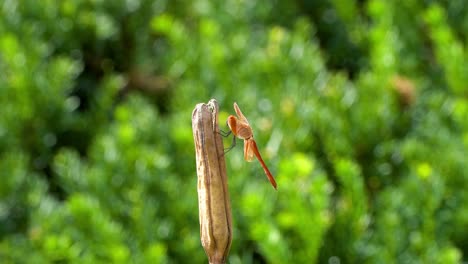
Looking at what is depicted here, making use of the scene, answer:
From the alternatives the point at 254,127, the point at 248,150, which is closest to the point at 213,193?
the point at 248,150

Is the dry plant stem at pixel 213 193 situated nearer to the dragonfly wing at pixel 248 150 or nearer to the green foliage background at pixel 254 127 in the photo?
the dragonfly wing at pixel 248 150

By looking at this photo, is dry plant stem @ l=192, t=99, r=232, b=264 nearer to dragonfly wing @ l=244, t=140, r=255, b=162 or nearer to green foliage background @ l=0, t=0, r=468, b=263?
dragonfly wing @ l=244, t=140, r=255, b=162

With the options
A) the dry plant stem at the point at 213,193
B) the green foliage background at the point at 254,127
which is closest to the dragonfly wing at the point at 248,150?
the dry plant stem at the point at 213,193

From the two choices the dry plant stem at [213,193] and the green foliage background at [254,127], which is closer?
the dry plant stem at [213,193]

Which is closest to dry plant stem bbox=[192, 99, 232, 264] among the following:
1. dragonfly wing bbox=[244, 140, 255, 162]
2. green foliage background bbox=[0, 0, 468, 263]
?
dragonfly wing bbox=[244, 140, 255, 162]

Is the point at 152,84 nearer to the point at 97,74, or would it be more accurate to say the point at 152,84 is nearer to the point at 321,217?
the point at 97,74
